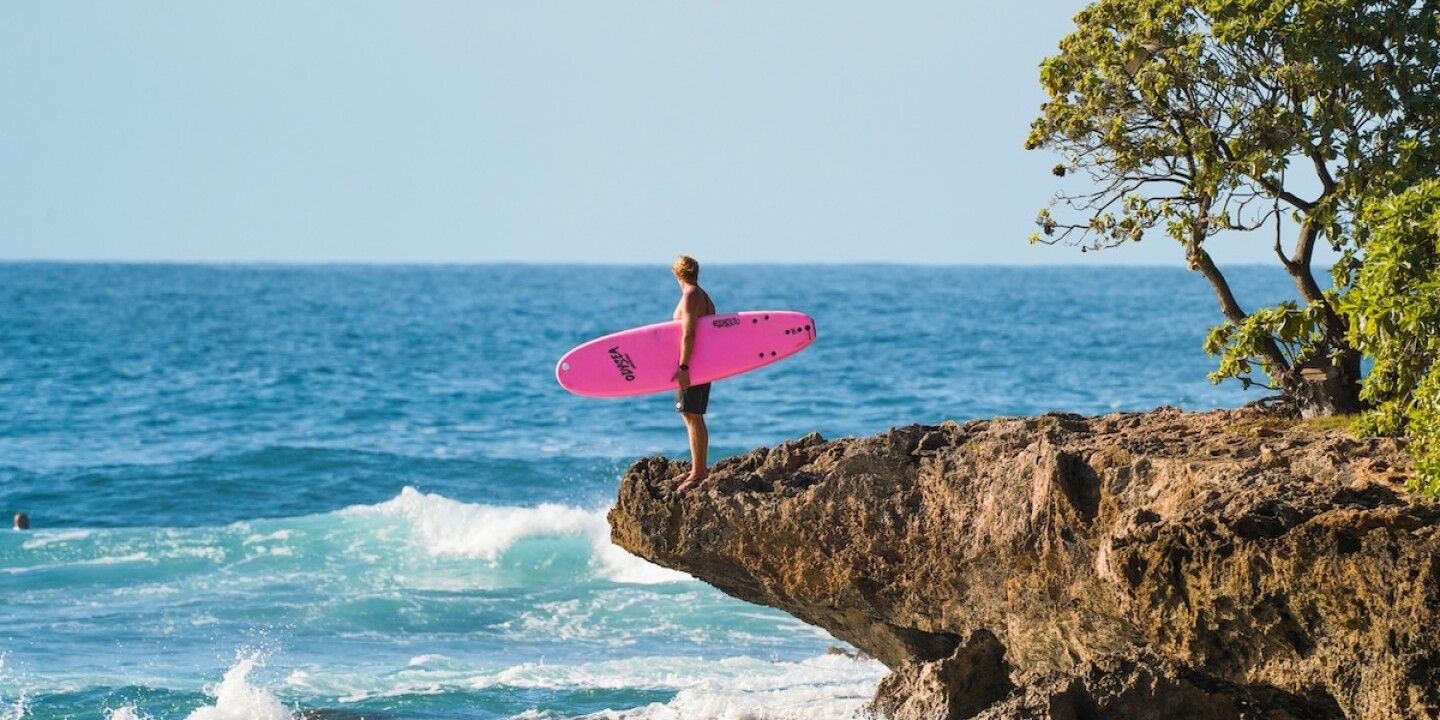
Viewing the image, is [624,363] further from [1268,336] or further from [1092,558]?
[1268,336]

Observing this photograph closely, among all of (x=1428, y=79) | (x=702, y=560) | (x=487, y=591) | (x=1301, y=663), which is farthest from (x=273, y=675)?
(x=1428, y=79)

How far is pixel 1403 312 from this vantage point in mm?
8359

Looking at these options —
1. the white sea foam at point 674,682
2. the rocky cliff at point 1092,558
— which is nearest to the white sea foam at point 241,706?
the white sea foam at point 674,682

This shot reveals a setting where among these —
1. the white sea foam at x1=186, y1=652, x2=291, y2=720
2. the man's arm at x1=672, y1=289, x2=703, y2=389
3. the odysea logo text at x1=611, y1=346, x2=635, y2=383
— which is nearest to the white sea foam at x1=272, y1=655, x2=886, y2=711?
the white sea foam at x1=186, y1=652, x2=291, y2=720

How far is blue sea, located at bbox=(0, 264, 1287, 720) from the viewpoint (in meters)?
13.8

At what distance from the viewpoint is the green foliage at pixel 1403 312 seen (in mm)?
8250

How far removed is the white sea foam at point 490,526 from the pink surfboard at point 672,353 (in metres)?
7.72

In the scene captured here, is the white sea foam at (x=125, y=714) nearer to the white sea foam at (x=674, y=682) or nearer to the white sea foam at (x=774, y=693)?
the white sea foam at (x=674, y=682)

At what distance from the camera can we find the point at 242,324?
69.1 metres

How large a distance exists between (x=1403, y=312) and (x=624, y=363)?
5199 millimetres

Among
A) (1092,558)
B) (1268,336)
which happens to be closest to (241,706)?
(1092,558)

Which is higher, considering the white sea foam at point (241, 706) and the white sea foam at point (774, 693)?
the white sea foam at point (774, 693)

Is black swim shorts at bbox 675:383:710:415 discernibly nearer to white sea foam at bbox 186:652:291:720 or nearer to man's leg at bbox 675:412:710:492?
man's leg at bbox 675:412:710:492

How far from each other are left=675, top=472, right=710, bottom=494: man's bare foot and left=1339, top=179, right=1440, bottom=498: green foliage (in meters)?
3.79
